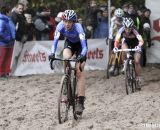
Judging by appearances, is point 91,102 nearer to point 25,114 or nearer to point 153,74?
point 25,114

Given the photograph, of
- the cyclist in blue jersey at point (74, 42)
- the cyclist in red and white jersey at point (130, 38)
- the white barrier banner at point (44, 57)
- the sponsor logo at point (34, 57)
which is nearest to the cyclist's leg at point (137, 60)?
the cyclist in red and white jersey at point (130, 38)

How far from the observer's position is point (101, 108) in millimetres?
11234

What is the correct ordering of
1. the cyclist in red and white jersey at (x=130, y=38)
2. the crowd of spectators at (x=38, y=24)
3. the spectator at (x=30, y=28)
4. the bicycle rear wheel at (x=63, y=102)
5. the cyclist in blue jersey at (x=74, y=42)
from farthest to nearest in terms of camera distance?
the spectator at (x=30, y=28) → the crowd of spectators at (x=38, y=24) → the cyclist in red and white jersey at (x=130, y=38) → the cyclist in blue jersey at (x=74, y=42) → the bicycle rear wheel at (x=63, y=102)

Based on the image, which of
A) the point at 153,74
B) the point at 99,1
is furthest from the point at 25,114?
the point at 99,1

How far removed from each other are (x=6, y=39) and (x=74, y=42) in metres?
6.01

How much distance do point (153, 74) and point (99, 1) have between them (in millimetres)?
4938

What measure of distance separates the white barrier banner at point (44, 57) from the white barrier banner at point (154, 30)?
7.44 feet

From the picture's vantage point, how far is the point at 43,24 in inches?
667

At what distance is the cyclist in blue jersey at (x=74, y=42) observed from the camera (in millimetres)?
9688

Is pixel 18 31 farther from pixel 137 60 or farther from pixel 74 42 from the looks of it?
pixel 74 42

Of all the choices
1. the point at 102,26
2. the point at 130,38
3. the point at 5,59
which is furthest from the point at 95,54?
the point at 130,38

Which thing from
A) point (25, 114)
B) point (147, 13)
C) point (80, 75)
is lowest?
point (25, 114)

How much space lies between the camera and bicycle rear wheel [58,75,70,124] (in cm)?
950

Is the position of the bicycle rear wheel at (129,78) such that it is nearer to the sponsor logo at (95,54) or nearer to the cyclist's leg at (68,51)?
the cyclist's leg at (68,51)
